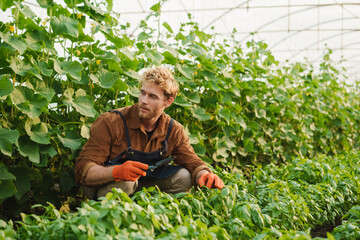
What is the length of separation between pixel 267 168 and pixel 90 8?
1.93 meters

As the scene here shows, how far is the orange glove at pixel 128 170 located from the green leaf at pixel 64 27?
2.91 feet

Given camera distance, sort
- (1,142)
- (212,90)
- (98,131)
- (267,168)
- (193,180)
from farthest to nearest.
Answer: (212,90) < (267,168) < (193,180) < (98,131) < (1,142)

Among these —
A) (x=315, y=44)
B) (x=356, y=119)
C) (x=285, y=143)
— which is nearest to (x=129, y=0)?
(x=285, y=143)

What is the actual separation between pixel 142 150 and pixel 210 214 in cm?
68

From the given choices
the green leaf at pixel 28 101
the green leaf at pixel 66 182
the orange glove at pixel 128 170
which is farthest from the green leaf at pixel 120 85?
the orange glove at pixel 128 170

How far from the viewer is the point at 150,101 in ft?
8.38

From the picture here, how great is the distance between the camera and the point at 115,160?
2.52 metres

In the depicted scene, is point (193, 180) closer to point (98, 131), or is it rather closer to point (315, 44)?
point (98, 131)

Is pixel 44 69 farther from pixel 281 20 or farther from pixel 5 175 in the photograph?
pixel 281 20

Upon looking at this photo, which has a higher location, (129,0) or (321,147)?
(129,0)

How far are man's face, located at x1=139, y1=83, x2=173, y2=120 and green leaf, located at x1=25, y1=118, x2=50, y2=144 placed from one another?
58cm

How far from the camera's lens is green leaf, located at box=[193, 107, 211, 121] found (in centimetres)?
371

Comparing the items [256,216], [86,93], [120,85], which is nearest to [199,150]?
[120,85]

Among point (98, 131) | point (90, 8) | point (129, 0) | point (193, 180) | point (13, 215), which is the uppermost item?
point (129, 0)
